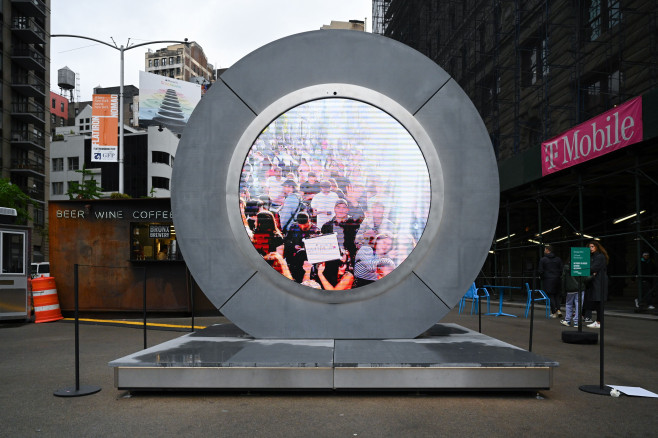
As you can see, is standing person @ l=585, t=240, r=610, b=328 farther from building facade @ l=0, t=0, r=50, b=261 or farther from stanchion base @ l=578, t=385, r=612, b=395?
building facade @ l=0, t=0, r=50, b=261

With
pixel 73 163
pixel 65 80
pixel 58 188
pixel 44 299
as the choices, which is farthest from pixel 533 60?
pixel 65 80

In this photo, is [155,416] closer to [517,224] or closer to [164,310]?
[164,310]

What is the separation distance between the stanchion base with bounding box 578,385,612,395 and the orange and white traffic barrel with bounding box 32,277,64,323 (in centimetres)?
1197

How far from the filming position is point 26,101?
51094 millimetres

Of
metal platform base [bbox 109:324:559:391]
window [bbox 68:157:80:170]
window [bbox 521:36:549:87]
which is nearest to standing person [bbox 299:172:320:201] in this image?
metal platform base [bbox 109:324:559:391]

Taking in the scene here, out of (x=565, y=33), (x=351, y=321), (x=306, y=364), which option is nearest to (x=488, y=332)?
(x=351, y=321)

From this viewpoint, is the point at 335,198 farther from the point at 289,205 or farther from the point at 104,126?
the point at 104,126

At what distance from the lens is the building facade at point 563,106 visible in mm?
16500

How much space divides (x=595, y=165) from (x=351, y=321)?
38.2ft

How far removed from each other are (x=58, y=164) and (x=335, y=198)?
69.4 m

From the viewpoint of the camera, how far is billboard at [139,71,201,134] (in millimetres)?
39250

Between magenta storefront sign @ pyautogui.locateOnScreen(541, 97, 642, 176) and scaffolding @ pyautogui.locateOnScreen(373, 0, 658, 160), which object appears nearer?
magenta storefront sign @ pyautogui.locateOnScreen(541, 97, 642, 176)

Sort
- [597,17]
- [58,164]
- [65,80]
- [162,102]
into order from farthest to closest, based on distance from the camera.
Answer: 1. [65,80]
2. [58,164]
3. [162,102]
4. [597,17]

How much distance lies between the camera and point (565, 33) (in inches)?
820
